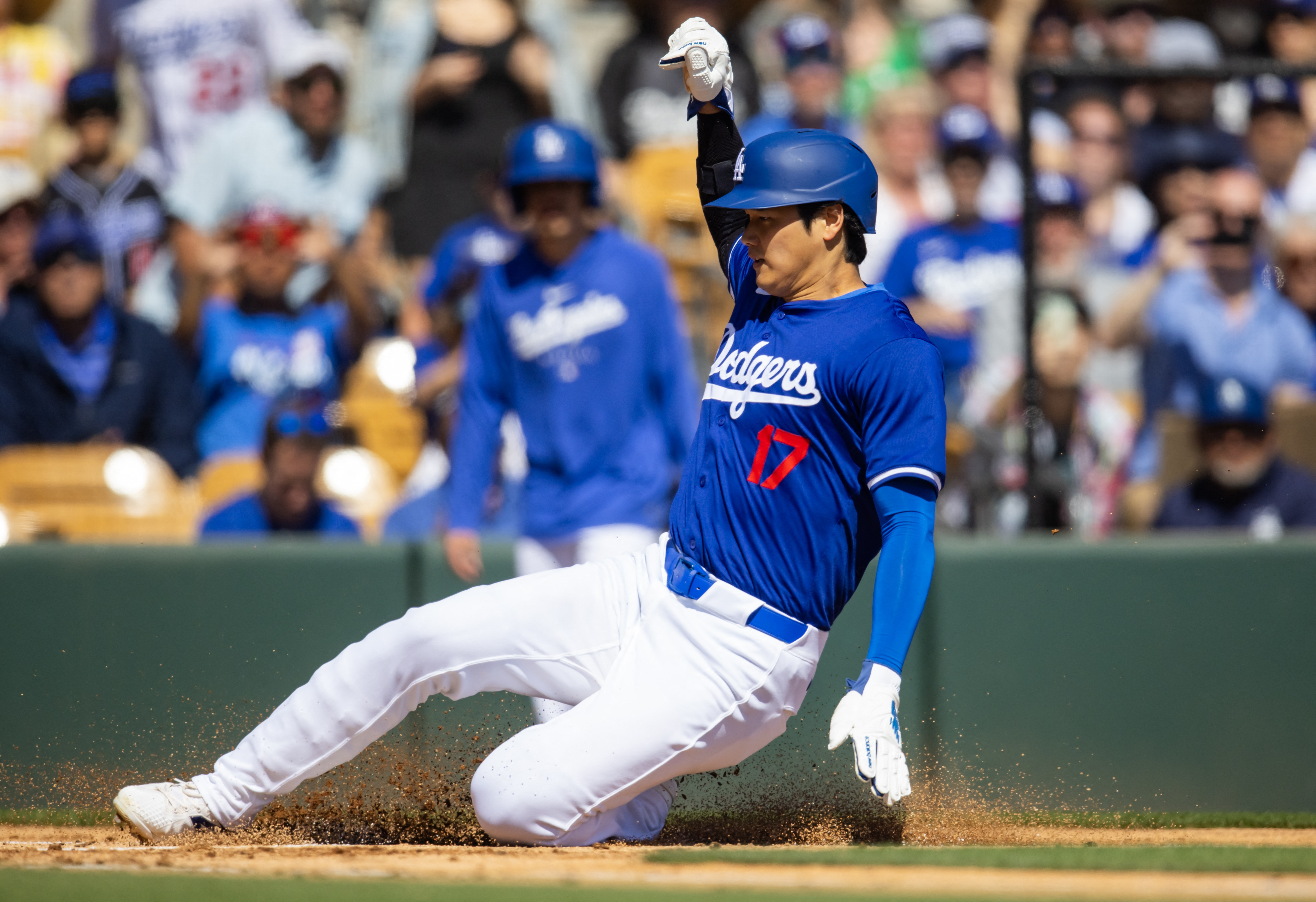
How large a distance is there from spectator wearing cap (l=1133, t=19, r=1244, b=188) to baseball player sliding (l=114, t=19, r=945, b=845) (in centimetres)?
293

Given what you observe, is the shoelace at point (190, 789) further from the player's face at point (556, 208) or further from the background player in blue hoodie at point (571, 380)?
the player's face at point (556, 208)

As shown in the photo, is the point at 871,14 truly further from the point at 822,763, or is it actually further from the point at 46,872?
the point at 46,872

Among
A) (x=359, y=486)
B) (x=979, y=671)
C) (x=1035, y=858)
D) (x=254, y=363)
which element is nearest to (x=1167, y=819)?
(x=979, y=671)

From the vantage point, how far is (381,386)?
7.38 metres

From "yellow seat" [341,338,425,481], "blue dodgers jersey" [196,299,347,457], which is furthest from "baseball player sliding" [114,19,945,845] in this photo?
"blue dodgers jersey" [196,299,347,457]

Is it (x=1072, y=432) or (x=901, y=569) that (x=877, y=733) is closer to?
(x=901, y=569)

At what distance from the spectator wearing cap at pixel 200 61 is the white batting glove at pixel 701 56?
499cm

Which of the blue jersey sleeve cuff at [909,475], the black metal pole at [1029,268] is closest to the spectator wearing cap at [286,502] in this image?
the black metal pole at [1029,268]

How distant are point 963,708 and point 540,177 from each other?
2.49m

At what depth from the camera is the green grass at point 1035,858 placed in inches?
146

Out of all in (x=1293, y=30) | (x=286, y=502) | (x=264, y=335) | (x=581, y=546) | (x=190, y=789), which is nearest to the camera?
(x=190, y=789)

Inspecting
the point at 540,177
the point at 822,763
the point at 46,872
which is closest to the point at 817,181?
the point at 540,177

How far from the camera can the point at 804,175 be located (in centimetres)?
371

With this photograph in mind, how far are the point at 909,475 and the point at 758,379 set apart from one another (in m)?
0.52
